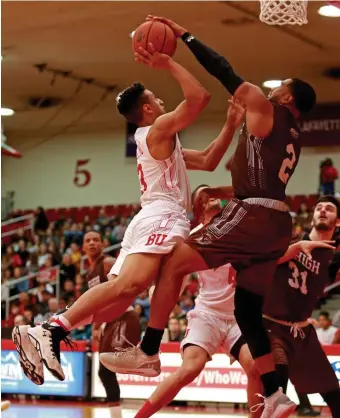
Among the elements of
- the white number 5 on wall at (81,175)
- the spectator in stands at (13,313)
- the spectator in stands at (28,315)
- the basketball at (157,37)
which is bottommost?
the spectator in stands at (13,313)

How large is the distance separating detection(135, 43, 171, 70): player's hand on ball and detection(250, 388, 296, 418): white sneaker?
244 centimetres

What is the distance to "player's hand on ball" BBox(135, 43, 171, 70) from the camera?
629 centimetres

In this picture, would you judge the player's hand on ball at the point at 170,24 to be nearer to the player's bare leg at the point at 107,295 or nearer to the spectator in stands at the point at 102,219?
the player's bare leg at the point at 107,295

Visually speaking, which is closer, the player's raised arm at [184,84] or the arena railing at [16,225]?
the player's raised arm at [184,84]

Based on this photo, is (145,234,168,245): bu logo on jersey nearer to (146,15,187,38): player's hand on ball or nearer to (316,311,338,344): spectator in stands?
(146,15,187,38): player's hand on ball

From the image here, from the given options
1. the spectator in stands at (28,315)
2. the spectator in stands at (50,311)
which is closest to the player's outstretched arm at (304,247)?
the spectator in stands at (50,311)

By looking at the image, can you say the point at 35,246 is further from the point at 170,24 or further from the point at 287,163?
→ the point at 287,163

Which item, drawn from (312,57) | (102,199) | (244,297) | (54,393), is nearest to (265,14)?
(244,297)

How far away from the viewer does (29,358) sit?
20.0 ft

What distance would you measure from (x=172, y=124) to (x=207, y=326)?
230 centimetres

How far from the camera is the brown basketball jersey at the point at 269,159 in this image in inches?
240

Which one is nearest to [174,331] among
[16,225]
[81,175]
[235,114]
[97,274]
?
[97,274]

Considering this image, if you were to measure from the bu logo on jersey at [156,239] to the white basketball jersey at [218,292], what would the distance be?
6.38ft

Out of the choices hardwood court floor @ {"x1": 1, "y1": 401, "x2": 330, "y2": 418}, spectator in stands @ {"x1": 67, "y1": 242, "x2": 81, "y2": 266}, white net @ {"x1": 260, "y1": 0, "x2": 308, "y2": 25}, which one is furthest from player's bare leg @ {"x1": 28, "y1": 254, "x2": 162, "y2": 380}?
spectator in stands @ {"x1": 67, "y1": 242, "x2": 81, "y2": 266}
